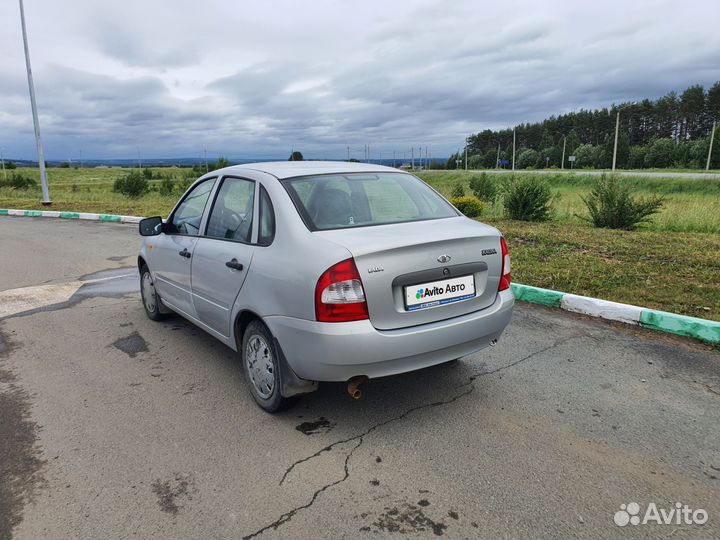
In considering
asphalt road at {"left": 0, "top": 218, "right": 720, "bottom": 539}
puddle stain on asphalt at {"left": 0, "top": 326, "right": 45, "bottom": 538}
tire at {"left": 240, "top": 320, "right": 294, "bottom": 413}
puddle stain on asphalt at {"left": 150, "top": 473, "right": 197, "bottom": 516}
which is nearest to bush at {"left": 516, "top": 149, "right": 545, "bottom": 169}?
asphalt road at {"left": 0, "top": 218, "right": 720, "bottom": 539}

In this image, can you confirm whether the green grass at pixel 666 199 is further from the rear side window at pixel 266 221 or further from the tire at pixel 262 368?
the tire at pixel 262 368

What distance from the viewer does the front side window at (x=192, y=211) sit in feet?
14.3

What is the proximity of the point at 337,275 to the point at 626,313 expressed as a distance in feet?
11.7

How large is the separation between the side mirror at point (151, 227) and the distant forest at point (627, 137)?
226 feet

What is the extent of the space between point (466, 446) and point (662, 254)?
595cm

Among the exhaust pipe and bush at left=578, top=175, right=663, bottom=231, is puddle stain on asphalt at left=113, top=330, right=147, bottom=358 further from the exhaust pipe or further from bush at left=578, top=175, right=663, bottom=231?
bush at left=578, top=175, right=663, bottom=231

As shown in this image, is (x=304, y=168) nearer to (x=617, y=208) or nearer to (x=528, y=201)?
(x=617, y=208)

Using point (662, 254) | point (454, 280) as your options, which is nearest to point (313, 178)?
point (454, 280)

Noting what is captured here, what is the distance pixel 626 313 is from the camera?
5105mm

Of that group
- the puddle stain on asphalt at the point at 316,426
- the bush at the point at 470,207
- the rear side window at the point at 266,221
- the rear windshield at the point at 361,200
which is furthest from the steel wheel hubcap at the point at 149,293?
the bush at the point at 470,207

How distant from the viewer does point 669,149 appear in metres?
66.1

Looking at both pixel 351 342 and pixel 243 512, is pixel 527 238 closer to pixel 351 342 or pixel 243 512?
pixel 351 342

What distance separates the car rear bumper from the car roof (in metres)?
1.16

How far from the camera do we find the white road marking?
6078mm
